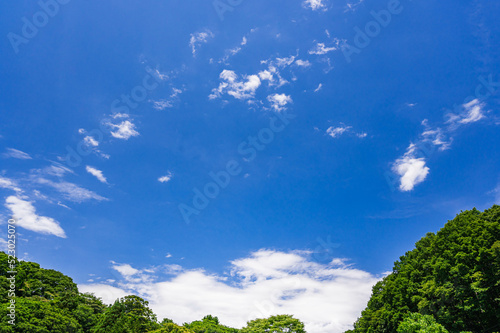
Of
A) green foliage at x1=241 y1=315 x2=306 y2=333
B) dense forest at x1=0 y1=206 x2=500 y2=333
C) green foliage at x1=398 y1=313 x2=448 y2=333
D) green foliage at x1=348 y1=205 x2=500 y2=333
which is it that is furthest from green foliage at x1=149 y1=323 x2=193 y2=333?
green foliage at x1=348 y1=205 x2=500 y2=333

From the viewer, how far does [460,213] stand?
101ft

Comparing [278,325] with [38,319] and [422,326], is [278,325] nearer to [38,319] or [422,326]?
[422,326]

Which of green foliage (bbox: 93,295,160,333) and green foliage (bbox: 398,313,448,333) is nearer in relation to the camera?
green foliage (bbox: 398,313,448,333)

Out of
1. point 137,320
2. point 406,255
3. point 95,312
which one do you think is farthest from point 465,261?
point 95,312

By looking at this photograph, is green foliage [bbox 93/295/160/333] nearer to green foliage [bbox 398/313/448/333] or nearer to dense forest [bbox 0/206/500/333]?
dense forest [bbox 0/206/500/333]

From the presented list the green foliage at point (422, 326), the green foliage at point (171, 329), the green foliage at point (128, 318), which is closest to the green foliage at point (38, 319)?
the green foliage at point (128, 318)

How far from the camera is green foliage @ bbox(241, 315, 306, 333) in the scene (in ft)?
116

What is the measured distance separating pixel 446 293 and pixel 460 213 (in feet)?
30.9

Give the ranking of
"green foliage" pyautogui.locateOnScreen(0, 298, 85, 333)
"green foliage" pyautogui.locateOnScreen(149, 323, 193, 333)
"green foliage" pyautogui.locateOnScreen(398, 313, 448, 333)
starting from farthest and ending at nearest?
"green foliage" pyautogui.locateOnScreen(149, 323, 193, 333), "green foliage" pyautogui.locateOnScreen(0, 298, 85, 333), "green foliage" pyautogui.locateOnScreen(398, 313, 448, 333)

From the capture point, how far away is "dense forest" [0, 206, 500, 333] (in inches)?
963

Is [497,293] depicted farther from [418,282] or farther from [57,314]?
[57,314]

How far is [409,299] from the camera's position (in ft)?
109

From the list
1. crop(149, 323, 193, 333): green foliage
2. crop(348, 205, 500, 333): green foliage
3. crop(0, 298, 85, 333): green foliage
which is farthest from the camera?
crop(149, 323, 193, 333): green foliage

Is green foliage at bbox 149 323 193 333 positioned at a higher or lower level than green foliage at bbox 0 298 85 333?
lower
